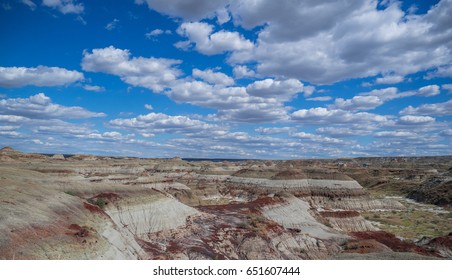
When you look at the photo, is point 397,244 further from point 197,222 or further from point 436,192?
point 436,192

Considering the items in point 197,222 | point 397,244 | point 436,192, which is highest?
point 197,222

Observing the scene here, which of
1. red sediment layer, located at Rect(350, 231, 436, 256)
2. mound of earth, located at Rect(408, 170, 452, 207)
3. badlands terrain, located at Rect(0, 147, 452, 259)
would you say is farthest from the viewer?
mound of earth, located at Rect(408, 170, 452, 207)

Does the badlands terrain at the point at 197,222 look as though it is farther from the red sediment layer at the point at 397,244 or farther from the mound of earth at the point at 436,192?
the mound of earth at the point at 436,192

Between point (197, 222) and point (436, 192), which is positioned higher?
point (197, 222)

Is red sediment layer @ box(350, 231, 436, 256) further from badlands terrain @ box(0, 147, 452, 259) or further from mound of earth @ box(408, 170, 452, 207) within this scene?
mound of earth @ box(408, 170, 452, 207)

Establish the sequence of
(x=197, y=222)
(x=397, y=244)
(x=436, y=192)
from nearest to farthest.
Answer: (x=397, y=244) → (x=197, y=222) → (x=436, y=192)

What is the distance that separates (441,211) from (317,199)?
33.2m

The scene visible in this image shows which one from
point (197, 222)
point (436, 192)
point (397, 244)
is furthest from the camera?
point (436, 192)

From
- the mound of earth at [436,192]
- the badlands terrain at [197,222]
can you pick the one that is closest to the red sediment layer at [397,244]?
the badlands terrain at [197,222]

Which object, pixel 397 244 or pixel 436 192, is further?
pixel 436 192

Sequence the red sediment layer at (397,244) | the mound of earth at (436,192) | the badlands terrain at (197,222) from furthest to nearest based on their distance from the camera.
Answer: the mound of earth at (436,192), the red sediment layer at (397,244), the badlands terrain at (197,222)

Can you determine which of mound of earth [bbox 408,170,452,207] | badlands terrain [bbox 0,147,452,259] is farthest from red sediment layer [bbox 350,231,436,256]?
mound of earth [bbox 408,170,452,207]

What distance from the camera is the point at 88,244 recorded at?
2786cm

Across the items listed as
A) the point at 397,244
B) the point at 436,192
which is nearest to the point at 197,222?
the point at 397,244
